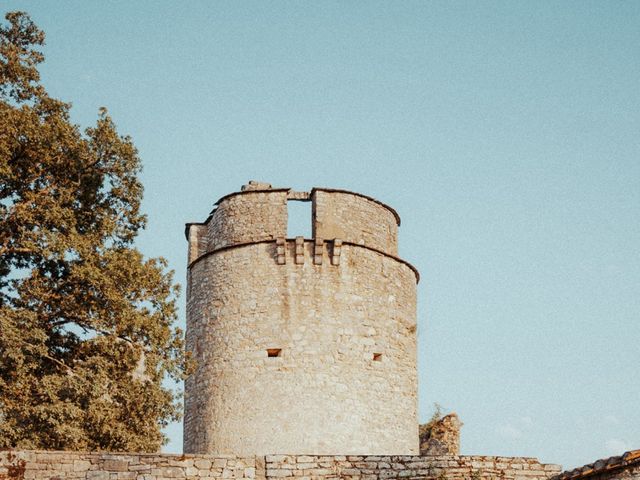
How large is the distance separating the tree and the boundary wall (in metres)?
2.45

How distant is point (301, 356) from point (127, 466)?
627cm

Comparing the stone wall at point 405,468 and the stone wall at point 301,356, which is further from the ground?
the stone wall at point 301,356

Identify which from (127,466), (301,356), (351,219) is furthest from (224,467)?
(351,219)

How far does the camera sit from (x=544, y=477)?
1251 centimetres

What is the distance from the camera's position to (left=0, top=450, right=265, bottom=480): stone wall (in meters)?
11.8

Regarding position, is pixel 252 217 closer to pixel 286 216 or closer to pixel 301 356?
pixel 286 216

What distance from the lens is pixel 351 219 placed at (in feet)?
63.0

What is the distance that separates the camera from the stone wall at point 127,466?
11.8 m

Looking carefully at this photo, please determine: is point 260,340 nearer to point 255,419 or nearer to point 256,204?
point 255,419

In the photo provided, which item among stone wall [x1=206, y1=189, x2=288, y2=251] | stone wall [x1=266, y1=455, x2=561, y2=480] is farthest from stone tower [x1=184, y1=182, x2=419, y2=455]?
stone wall [x1=266, y1=455, x2=561, y2=480]

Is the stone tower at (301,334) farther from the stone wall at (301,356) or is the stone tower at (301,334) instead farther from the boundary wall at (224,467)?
the boundary wall at (224,467)

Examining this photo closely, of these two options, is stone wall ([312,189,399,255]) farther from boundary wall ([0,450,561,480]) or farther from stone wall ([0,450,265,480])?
stone wall ([0,450,265,480])

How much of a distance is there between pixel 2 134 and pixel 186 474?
7.44 metres

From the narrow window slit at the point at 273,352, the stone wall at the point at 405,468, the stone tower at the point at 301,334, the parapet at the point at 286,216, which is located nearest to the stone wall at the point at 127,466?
the stone wall at the point at 405,468
